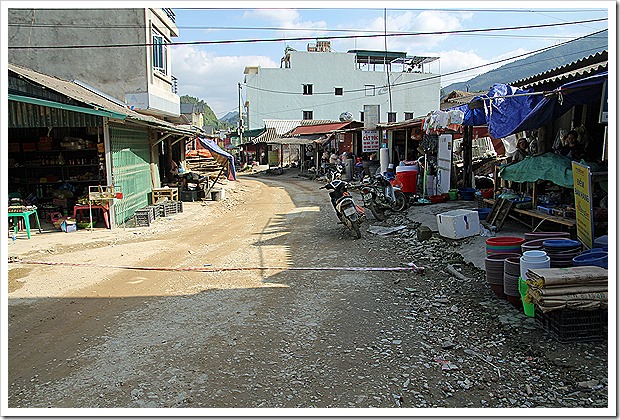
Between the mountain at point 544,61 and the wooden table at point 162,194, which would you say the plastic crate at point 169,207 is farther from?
the mountain at point 544,61

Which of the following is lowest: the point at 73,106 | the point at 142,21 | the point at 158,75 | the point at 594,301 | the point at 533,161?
the point at 594,301

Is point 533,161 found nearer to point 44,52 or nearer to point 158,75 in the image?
point 158,75

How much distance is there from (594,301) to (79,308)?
18.5 ft

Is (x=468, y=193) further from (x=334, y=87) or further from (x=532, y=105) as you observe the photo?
(x=334, y=87)

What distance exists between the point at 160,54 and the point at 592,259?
63.5 ft

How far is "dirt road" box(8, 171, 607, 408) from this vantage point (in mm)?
3873

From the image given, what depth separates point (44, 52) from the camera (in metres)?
18.8

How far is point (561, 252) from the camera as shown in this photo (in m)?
5.43

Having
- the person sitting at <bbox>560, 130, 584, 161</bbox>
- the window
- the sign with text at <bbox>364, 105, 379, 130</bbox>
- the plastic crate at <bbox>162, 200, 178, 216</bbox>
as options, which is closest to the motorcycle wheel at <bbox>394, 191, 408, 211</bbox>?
the person sitting at <bbox>560, 130, 584, 161</bbox>

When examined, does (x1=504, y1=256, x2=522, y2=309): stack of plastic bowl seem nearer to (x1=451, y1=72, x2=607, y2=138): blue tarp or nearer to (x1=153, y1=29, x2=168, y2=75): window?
(x1=451, y1=72, x2=607, y2=138): blue tarp

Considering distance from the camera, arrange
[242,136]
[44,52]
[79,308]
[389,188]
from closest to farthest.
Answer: [79,308], [389,188], [44,52], [242,136]

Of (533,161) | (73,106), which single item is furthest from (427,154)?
(73,106)

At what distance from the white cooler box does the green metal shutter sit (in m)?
8.03

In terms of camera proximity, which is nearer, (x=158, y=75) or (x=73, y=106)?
(x=73, y=106)
